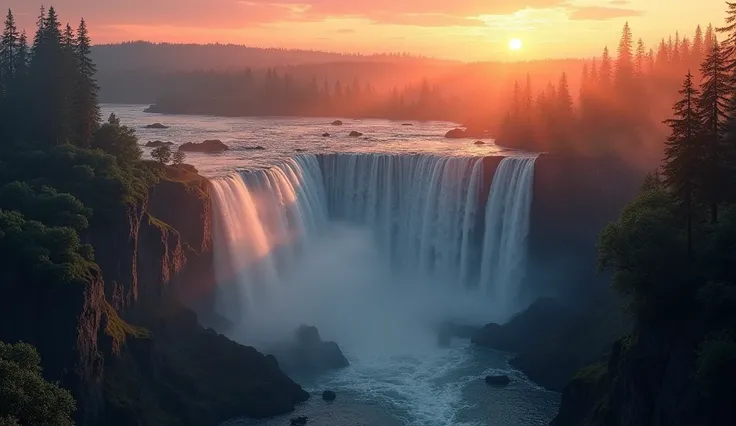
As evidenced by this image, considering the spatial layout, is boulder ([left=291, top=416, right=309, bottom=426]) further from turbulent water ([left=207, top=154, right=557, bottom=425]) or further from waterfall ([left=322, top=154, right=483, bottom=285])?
waterfall ([left=322, top=154, right=483, bottom=285])

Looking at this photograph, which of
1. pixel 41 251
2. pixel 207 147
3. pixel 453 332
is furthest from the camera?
pixel 207 147

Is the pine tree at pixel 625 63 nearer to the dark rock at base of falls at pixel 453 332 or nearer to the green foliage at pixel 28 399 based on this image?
the dark rock at base of falls at pixel 453 332

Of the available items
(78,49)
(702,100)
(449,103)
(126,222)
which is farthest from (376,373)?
(449,103)

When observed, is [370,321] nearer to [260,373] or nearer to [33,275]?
[260,373]

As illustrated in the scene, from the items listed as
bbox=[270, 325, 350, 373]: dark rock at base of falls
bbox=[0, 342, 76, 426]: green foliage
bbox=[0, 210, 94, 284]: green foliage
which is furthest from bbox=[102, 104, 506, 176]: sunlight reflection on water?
bbox=[0, 342, 76, 426]: green foliage

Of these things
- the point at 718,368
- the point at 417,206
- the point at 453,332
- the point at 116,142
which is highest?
the point at 116,142

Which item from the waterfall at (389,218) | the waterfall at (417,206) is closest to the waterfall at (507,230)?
the waterfall at (389,218)

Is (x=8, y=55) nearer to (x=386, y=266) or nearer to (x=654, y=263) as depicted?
(x=386, y=266)

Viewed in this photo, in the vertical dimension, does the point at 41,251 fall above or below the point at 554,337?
above

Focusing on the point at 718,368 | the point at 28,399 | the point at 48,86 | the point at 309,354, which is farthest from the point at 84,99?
the point at 718,368
